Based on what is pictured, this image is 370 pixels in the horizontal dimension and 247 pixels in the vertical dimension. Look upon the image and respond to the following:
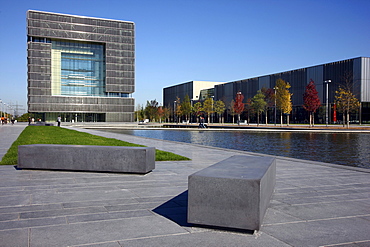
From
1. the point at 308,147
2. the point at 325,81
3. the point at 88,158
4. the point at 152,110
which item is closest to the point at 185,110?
the point at 152,110

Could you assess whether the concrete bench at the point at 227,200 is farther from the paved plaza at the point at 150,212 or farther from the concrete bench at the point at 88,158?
the concrete bench at the point at 88,158

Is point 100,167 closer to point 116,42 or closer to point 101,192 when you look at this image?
point 101,192

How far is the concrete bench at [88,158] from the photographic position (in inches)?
344

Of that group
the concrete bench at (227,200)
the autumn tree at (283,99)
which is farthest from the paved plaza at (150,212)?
the autumn tree at (283,99)

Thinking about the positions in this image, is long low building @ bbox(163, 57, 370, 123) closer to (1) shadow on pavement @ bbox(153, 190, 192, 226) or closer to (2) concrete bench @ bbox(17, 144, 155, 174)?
(2) concrete bench @ bbox(17, 144, 155, 174)

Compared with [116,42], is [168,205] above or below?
below

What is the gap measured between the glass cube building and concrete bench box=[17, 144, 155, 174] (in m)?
86.8

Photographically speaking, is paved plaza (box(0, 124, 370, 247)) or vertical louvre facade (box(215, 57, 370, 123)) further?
vertical louvre facade (box(215, 57, 370, 123))

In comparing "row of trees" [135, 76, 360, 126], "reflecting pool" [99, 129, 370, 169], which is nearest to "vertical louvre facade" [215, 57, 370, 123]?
"row of trees" [135, 76, 360, 126]

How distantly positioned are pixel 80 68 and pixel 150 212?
96.7 meters

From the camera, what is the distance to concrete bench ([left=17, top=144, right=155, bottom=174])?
873cm

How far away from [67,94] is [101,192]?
93.0 meters

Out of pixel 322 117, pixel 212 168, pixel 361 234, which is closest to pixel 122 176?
pixel 212 168

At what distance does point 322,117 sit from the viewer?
7356cm
